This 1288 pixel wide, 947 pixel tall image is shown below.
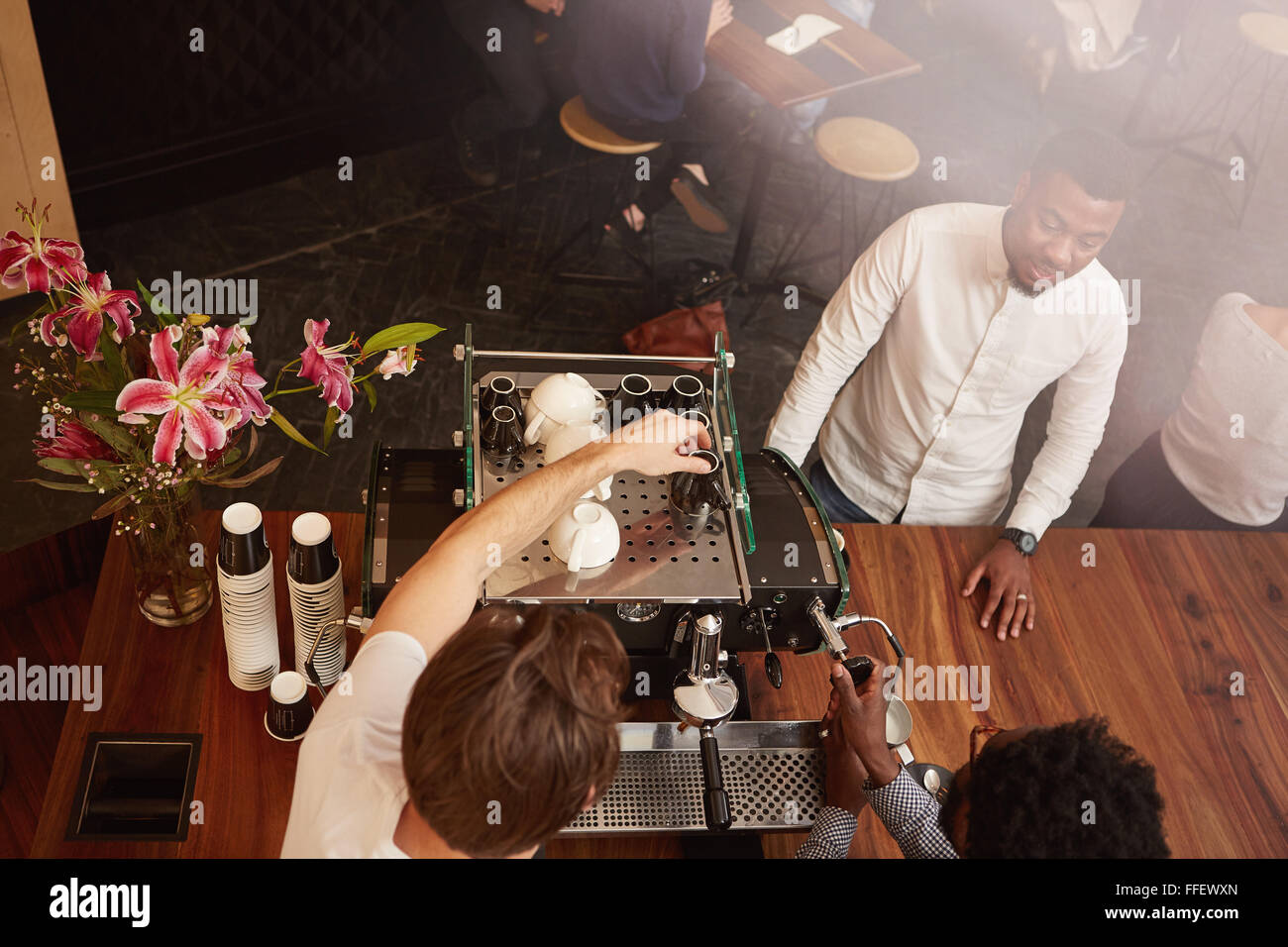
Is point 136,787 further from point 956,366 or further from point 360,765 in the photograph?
point 956,366

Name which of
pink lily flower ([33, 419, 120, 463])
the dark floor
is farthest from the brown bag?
pink lily flower ([33, 419, 120, 463])

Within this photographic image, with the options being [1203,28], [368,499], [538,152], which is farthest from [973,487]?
[1203,28]

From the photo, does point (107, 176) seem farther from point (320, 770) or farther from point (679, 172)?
point (320, 770)

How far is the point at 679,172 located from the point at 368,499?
10.2 feet

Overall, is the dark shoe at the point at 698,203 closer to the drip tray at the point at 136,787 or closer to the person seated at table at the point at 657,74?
the person seated at table at the point at 657,74

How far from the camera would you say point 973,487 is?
2.51 meters

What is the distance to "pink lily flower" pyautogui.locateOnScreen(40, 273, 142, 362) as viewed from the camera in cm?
143

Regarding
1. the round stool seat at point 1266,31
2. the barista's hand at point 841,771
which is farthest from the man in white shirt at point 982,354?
the round stool seat at point 1266,31

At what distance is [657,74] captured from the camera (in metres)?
3.33

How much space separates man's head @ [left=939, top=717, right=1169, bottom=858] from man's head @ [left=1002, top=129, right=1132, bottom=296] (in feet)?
3.21

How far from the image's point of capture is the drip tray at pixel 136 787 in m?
1.56

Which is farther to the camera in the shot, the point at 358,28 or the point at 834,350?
the point at 358,28

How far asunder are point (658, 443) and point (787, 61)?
8.14 ft

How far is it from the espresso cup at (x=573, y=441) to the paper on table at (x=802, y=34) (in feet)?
8.24
